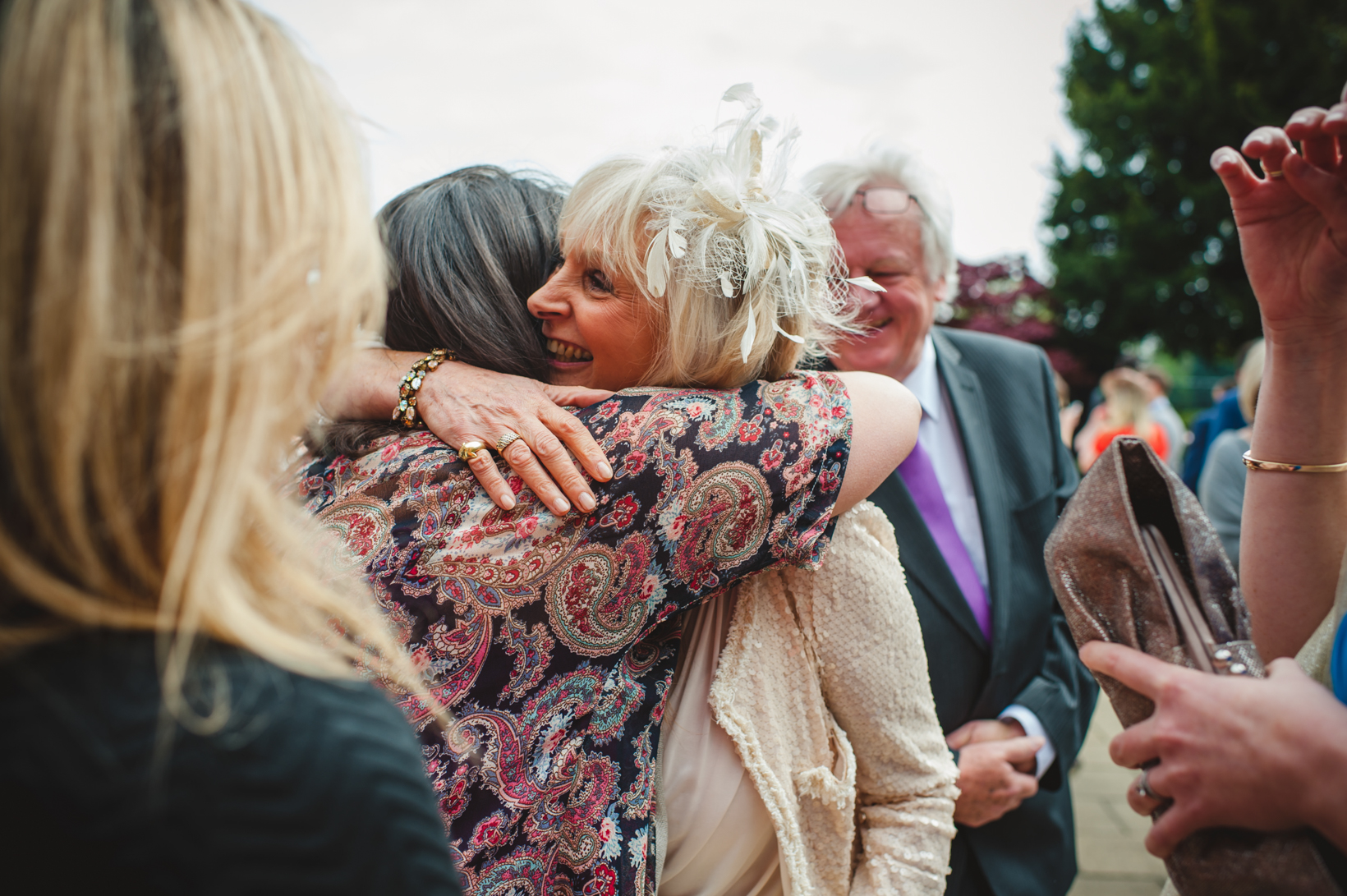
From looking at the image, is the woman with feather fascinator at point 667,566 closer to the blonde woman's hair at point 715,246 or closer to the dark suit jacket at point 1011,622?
the blonde woman's hair at point 715,246

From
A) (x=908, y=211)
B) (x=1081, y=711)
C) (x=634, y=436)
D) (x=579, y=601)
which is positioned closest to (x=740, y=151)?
(x=634, y=436)

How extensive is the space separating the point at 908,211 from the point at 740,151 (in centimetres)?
116

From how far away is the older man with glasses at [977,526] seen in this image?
1940mm

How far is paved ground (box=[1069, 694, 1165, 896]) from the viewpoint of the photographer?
3625 mm

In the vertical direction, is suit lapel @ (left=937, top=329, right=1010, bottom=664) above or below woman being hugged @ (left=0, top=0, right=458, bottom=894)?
below

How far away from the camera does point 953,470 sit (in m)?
2.28

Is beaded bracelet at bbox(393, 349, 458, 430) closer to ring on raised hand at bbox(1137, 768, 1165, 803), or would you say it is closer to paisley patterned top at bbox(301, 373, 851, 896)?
paisley patterned top at bbox(301, 373, 851, 896)

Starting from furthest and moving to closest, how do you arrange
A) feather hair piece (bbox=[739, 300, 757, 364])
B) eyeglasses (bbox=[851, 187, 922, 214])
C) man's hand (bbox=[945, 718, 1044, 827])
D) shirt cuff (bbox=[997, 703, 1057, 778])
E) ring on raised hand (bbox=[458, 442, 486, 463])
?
1. eyeglasses (bbox=[851, 187, 922, 214])
2. shirt cuff (bbox=[997, 703, 1057, 778])
3. man's hand (bbox=[945, 718, 1044, 827])
4. feather hair piece (bbox=[739, 300, 757, 364])
5. ring on raised hand (bbox=[458, 442, 486, 463])

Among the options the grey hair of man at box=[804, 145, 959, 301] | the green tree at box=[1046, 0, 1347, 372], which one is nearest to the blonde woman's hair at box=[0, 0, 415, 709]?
the grey hair of man at box=[804, 145, 959, 301]

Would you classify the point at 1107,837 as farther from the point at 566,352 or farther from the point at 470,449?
the point at 470,449

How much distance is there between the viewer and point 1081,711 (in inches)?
85.9

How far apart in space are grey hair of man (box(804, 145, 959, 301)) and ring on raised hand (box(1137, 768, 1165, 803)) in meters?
1.75

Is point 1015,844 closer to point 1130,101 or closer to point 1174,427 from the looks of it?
point 1174,427

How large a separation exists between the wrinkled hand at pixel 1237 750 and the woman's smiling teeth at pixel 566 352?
111 cm
